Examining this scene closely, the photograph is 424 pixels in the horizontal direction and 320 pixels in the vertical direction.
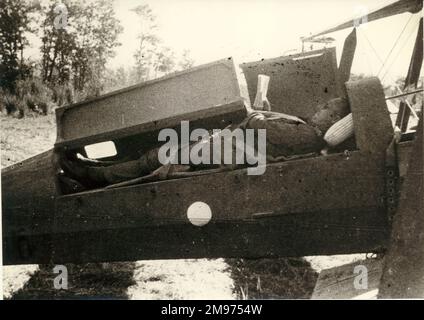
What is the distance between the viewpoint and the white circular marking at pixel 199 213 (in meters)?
2.57

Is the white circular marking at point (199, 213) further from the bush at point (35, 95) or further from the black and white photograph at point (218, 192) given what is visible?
the bush at point (35, 95)

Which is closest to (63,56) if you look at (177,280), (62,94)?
(62,94)

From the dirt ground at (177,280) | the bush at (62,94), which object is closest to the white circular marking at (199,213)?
the dirt ground at (177,280)

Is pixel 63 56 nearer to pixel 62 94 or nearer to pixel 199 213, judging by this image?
pixel 62 94

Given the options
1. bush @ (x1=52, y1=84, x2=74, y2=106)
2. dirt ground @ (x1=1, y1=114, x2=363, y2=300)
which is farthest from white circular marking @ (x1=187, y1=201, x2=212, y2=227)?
bush @ (x1=52, y1=84, x2=74, y2=106)

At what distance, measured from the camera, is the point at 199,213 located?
8.48 ft

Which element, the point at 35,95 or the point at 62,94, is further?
the point at 62,94

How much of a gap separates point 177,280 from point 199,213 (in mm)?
1536

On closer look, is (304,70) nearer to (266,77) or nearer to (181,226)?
(266,77)

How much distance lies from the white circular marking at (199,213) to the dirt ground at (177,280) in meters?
1.05

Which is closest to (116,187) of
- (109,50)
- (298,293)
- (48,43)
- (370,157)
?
(370,157)

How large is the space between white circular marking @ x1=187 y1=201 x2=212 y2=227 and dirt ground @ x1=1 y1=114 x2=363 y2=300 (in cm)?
105

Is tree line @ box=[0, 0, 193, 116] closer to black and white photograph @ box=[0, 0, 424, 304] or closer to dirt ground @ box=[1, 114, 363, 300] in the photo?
black and white photograph @ box=[0, 0, 424, 304]

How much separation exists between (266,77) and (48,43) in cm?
327
